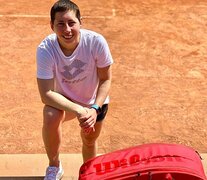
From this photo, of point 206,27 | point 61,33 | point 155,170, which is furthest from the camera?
point 206,27

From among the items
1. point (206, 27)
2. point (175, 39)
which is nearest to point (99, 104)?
point (175, 39)

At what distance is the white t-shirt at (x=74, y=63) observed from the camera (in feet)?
11.3

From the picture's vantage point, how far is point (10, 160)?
4.23m

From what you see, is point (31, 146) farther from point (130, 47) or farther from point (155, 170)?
point (130, 47)

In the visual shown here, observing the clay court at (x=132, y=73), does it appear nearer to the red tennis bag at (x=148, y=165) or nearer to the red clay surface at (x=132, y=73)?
the red clay surface at (x=132, y=73)

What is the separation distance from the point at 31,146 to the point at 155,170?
1.94 meters

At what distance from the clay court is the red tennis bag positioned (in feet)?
4.49

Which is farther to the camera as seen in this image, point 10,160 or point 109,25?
point 109,25

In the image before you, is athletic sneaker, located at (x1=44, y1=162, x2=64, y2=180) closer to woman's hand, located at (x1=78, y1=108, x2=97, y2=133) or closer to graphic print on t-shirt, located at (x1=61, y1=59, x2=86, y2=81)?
woman's hand, located at (x1=78, y1=108, x2=97, y2=133)

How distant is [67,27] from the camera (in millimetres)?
3322

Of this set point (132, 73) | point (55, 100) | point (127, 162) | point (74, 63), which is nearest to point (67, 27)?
point (74, 63)

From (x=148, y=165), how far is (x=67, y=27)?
1085mm

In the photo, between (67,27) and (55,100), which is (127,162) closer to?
(55,100)

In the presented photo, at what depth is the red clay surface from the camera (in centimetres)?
485
